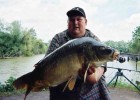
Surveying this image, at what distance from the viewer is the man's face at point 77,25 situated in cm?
333

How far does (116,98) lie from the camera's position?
1014cm

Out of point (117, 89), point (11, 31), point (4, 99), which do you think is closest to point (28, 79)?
point (4, 99)

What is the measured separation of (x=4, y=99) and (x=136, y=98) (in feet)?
14.7

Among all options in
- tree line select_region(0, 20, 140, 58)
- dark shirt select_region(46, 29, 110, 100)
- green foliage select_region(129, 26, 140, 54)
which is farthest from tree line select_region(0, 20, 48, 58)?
dark shirt select_region(46, 29, 110, 100)

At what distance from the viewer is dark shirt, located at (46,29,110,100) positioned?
342 cm

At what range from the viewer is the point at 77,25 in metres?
3.32

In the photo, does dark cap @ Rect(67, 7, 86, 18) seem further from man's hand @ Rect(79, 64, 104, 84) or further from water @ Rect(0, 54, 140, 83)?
water @ Rect(0, 54, 140, 83)

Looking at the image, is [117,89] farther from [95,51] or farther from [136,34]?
[136,34]

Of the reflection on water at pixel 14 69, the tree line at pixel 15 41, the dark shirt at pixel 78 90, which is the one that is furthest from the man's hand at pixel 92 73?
the tree line at pixel 15 41

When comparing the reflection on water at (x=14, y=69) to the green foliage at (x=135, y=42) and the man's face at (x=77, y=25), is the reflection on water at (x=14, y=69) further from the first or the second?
the green foliage at (x=135, y=42)

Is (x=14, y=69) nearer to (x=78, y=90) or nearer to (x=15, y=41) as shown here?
(x=78, y=90)

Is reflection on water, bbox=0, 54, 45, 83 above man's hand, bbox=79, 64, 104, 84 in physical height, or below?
below

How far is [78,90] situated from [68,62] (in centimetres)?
89

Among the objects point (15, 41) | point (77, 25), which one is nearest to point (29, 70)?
point (77, 25)
